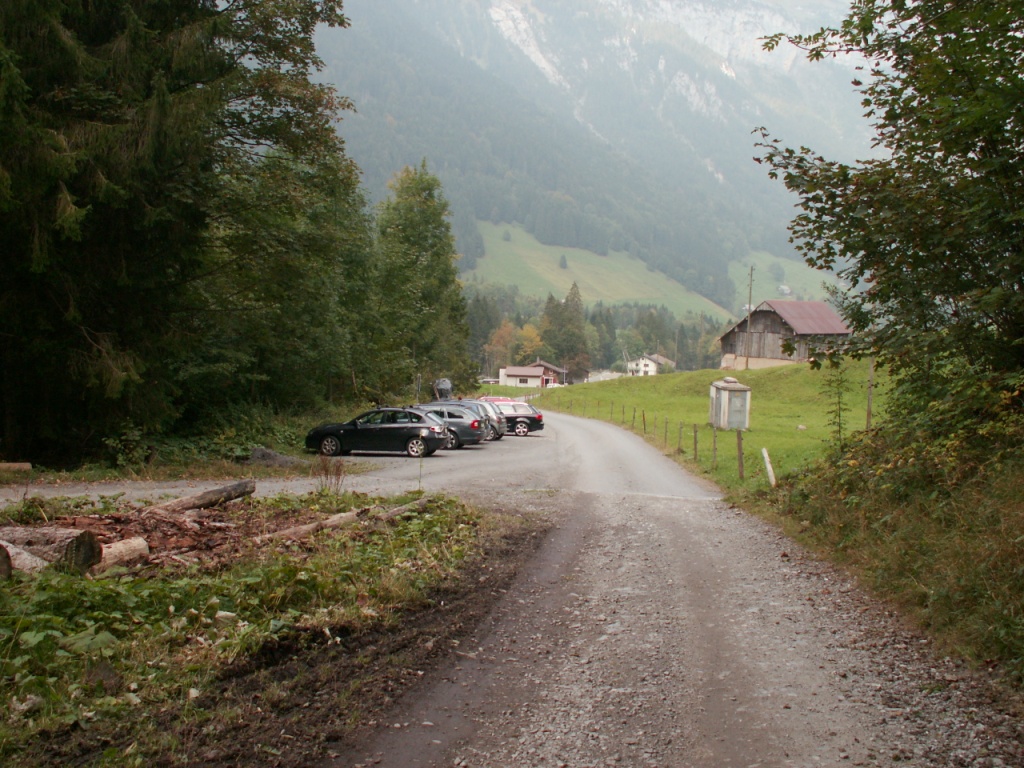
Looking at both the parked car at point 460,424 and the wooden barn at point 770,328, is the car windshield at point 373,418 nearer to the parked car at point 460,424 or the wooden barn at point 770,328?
the parked car at point 460,424

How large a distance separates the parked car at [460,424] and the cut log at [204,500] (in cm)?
1793

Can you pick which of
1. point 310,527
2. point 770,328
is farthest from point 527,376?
point 310,527

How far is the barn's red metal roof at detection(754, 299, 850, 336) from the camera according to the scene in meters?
84.2

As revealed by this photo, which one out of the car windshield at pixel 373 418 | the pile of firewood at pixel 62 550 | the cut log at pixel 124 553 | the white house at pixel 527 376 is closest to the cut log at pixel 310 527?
the cut log at pixel 124 553

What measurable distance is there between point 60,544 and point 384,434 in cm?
1770

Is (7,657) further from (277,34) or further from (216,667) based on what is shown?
(277,34)

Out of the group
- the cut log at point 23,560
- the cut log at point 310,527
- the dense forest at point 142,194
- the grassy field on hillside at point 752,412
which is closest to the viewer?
the cut log at point 23,560

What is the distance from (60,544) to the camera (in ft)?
23.1

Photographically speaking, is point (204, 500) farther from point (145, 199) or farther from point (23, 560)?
point (145, 199)

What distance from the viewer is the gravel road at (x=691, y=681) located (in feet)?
14.8

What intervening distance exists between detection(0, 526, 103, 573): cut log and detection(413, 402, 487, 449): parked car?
2126cm

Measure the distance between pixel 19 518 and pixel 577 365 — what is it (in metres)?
137

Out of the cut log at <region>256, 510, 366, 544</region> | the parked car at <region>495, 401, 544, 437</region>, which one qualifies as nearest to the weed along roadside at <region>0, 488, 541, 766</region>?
the cut log at <region>256, 510, 366, 544</region>

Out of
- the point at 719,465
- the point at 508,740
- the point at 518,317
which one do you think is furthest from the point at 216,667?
the point at 518,317
